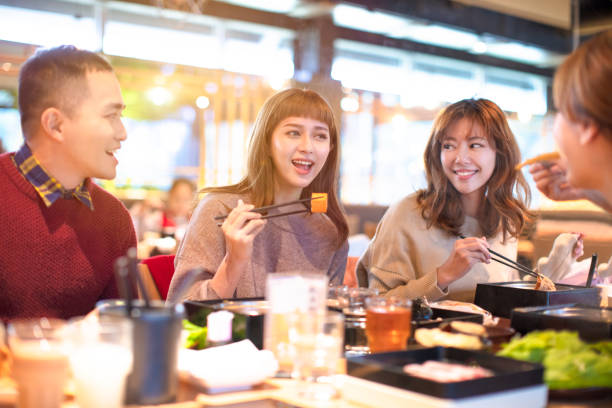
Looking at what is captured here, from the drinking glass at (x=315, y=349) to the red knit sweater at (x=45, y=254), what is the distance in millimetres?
989

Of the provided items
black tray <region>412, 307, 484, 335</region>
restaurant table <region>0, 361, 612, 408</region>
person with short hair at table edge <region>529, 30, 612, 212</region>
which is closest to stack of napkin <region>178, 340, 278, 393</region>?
restaurant table <region>0, 361, 612, 408</region>

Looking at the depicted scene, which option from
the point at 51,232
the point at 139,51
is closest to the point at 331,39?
the point at 139,51

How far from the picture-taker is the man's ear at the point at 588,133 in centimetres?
144

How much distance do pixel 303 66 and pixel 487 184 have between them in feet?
15.7

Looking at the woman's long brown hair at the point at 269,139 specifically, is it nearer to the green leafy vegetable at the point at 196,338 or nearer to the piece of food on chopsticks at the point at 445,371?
the green leafy vegetable at the point at 196,338

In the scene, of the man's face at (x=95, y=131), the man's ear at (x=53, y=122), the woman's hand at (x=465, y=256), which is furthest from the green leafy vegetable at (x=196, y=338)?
the woman's hand at (x=465, y=256)

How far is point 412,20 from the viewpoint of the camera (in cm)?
770

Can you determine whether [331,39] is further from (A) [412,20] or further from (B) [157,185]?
(B) [157,185]

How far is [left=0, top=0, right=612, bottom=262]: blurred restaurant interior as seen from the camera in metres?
6.60

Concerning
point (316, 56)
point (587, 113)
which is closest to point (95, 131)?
point (587, 113)

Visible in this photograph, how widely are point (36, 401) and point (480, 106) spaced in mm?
2181

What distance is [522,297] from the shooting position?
2020 mm

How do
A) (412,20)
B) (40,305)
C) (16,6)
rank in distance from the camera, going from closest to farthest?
(40,305), (16,6), (412,20)

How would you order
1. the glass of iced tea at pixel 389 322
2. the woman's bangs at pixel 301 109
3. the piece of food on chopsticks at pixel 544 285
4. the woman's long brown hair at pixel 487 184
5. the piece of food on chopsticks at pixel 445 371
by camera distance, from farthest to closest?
the woman's long brown hair at pixel 487 184
the woman's bangs at pixel 301 109
the piece of food on chopsticks at pixel 544 285
the glass of iced tea at pixel 389 322
the piece of food on chopsticks at pixel 445 371
